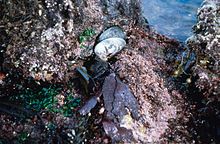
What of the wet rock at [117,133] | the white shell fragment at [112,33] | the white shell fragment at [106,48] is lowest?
the wet rock at [117,133]

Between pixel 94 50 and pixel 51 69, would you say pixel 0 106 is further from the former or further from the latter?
pixel 94 50

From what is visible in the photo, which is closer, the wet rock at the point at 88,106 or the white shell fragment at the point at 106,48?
the wet rock at the point at 88,106

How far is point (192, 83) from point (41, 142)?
2.51 metres

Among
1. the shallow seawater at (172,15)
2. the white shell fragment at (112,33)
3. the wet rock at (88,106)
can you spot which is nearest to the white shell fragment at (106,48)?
the white shell fragment at (112,33)

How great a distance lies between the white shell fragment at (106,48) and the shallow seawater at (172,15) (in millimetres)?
2714

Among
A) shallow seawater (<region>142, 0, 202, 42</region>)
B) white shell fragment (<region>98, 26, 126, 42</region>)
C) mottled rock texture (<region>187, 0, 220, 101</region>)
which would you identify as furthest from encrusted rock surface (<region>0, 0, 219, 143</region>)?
shallow seawater (<region>142, 0, 202, 42</region>)

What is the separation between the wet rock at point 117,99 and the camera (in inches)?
161

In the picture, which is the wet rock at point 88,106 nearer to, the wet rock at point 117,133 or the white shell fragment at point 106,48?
the wet rock at point 117,133

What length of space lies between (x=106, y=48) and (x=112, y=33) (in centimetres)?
39

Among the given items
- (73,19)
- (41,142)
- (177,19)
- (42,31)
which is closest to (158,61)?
(73,19)

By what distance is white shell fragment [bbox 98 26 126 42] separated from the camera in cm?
480

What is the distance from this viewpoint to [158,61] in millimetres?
5094

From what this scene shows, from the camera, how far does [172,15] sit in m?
7.93

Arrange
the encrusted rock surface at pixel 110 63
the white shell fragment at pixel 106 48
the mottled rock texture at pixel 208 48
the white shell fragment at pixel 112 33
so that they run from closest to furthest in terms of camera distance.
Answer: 1. the encrusted rock surface at pixel 110 63
2. the mottled rock texture at pixel 208 48
3. the white shell fragment at pixel 106 48
4. the white shell fragment at pixel 112 33
